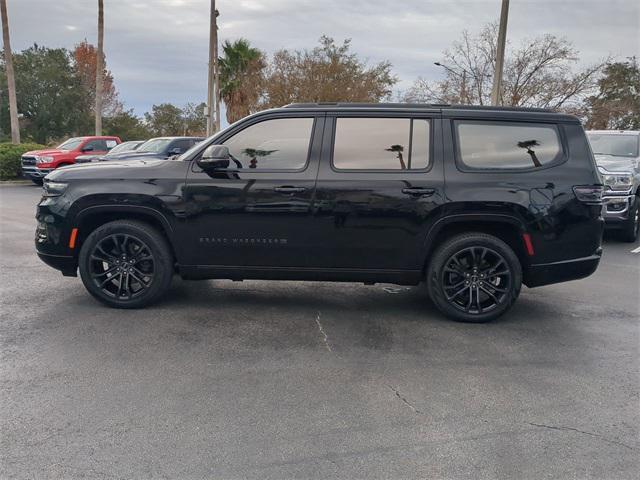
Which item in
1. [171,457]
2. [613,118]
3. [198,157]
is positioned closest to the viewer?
[171,457]

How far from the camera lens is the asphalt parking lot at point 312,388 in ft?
9.20

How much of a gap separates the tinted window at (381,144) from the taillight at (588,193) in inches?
54.6

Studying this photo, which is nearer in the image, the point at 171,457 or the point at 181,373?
the point at 171,457

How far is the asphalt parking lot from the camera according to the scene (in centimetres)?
280

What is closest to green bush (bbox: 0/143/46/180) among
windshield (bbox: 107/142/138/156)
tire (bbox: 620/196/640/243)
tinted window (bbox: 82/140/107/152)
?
tinted window (bbox: 82/140/107/152)

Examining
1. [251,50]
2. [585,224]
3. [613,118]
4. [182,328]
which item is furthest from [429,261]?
[251,50]

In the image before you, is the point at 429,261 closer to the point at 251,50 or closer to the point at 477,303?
the point at 477,303

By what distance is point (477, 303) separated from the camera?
4965 millimetres

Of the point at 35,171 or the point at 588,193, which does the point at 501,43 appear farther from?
the point at 35,171

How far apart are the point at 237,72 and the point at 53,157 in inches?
991

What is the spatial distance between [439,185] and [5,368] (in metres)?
3.76

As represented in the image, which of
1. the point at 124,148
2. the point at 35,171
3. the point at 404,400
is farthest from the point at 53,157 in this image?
the point at 404,400

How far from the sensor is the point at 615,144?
1044 cm

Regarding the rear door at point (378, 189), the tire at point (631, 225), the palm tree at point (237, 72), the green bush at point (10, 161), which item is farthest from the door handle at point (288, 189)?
the palm tree at point (237, 72)
